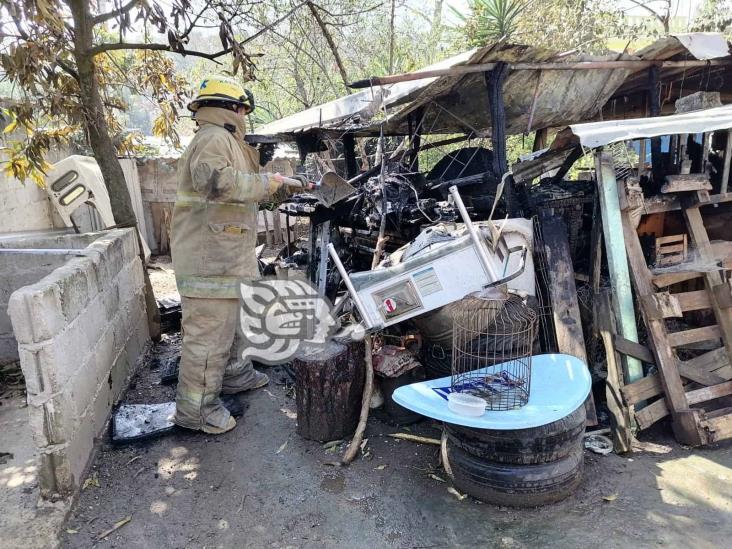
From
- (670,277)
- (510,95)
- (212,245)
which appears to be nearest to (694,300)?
(670,277)

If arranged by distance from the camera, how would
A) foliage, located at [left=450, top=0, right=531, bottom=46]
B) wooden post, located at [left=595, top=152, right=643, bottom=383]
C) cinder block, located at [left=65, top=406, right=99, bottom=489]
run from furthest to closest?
foliage, located at [left=450, top=0, right=531, bottom=46] < wooden post, located at [left=595, top=152, right=643, bottom=383] < cinder block, located at [left=65, top=406, right=99, bottom=489]

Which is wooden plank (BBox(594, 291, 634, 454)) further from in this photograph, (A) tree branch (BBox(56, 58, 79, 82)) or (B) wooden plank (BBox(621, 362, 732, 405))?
(A) tree branch (BBox(56, 58, 79, 82))

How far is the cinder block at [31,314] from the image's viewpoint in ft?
9.10

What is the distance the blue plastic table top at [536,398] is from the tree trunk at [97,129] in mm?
3421

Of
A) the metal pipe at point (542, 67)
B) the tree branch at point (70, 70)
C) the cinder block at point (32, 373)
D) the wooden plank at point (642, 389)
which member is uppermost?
the tree branch at point (70, 70)

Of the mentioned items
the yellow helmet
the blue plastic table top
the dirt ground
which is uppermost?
the yellow helmet

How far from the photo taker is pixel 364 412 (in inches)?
149

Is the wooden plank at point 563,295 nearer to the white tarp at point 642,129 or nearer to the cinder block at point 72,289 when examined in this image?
the white tarp at point 642,129

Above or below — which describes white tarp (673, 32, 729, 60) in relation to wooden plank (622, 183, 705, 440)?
above

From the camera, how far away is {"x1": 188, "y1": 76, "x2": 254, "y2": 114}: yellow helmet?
3.64 m

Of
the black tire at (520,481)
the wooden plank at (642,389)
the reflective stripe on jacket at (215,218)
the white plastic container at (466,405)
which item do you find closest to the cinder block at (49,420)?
the reflective stripe on jacket at (215,218)

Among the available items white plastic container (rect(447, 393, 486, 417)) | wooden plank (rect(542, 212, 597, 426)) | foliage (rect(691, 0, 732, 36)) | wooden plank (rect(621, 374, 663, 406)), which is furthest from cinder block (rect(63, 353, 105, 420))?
foliage (rect(691, 0, 732, 36))

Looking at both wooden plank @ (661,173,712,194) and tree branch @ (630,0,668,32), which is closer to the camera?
wooden plank @ (661,173,712,194)

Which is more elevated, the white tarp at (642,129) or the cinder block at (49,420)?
the white tarp at (642,129)
